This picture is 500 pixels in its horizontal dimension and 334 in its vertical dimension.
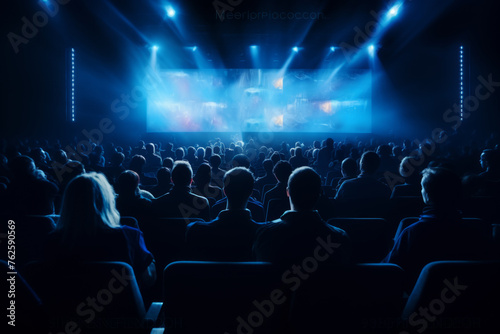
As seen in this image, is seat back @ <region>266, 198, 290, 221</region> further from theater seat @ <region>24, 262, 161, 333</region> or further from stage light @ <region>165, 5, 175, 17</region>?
stage light @ <region>165, 5, 175, 17</region>

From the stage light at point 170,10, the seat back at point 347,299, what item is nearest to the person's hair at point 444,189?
the seat back at point 347,299

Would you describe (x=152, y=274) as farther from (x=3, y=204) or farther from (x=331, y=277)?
(x=3, y=204)

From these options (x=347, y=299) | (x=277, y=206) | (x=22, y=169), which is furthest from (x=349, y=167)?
(x=22, y=169)

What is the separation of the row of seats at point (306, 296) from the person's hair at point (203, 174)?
2800 millimetres

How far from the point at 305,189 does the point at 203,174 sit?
2.43m

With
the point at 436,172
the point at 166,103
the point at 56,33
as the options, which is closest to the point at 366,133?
the point at 166,103

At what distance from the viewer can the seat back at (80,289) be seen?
163cm

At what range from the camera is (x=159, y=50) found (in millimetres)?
17859

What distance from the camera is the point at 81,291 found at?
1.65m

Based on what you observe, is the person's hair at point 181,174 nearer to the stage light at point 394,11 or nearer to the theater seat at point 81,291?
the theater seat at point 81,291

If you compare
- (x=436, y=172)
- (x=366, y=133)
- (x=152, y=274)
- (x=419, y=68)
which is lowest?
(x=152, y=274)

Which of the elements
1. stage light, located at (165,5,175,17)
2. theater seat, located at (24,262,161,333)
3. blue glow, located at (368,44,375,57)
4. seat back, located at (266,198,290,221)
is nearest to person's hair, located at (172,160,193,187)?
seat back, located at (266,198,290,221)

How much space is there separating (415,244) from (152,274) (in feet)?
5.83

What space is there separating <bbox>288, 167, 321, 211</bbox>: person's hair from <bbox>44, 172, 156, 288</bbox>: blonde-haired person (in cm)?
107
